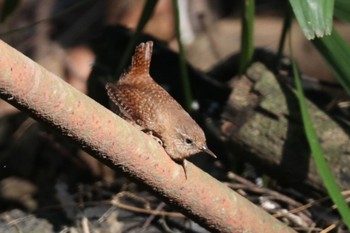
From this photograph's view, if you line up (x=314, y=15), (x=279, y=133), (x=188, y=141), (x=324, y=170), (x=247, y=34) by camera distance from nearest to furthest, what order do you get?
(x=188, y=141) → (x=314, y=15) → (x=324, y=170) → (x=279, y=133) → (x=247, y=34)

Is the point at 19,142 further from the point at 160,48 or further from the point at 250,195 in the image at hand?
the point at 250,195

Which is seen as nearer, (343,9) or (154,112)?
(154,112)

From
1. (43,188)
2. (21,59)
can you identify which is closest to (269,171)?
(43,188)

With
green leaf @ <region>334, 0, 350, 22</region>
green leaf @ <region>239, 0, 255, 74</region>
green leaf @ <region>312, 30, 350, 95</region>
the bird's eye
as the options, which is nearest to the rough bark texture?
green leaf @ <region>239, 0, 255, 74</region>

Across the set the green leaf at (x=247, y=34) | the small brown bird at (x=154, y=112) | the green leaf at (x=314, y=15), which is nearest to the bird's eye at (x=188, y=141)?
the small brown bird at (x=154, y=112)

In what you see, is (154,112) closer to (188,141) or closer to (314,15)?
(188,141)

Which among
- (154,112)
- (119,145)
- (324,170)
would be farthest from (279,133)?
(119,145)
